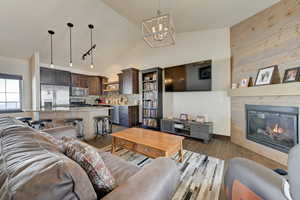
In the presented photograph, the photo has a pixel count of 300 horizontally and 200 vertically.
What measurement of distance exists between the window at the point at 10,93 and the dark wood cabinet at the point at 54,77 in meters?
0.63

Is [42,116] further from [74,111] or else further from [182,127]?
[182,127]

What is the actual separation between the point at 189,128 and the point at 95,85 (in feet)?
16.8

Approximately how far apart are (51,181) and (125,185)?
0.40m

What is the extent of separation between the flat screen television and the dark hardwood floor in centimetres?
143

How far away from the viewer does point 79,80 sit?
5.80m

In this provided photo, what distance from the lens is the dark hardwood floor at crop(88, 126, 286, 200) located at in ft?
7.66

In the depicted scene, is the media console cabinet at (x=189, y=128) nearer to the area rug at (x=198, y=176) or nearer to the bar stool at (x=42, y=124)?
the area rug at (x=198, y=176)

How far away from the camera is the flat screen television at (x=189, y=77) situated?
3434mm

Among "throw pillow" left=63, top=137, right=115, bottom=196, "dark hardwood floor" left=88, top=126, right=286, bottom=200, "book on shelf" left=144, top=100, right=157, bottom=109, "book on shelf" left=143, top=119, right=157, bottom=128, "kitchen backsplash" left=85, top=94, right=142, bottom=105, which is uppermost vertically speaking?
"kitchen backsplash" left=85, top=94, right=142, bottom=105

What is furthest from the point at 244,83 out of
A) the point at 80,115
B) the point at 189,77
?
the point at 80,115

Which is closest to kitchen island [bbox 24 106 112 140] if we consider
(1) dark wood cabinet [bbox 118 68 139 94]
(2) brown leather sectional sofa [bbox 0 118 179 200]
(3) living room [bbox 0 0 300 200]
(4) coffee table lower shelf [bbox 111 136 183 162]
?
(3) living room [bbox 0 0 300 200]

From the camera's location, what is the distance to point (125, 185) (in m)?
0.75

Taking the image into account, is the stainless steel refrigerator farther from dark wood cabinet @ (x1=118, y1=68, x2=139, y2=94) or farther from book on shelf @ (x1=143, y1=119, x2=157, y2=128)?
book on shelf @ (x1=143, y1=119, x2=157, y2=128)

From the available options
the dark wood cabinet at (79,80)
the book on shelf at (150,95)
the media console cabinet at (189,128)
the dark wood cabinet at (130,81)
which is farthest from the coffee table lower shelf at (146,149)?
the dark wood cabinet at (79,80)
